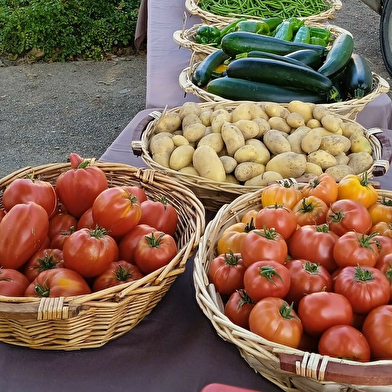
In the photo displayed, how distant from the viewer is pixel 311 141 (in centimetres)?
175

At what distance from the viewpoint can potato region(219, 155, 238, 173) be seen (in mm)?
1703

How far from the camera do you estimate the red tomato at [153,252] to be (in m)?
1.16

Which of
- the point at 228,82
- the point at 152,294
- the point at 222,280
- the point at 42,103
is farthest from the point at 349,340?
the point at 42,103

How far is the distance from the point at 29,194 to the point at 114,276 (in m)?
0.34

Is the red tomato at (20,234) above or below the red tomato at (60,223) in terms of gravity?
above

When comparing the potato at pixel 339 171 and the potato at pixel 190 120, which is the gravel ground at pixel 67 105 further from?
the potato at pixel 339 171

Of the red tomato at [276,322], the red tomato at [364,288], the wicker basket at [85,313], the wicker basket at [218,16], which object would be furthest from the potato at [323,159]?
the wicker basket at [218,16]

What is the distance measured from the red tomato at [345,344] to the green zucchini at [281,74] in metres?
1.45

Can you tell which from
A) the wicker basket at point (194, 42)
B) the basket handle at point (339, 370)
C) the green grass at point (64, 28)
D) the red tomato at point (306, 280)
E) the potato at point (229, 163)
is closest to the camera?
the basket handle at point (339, 370)

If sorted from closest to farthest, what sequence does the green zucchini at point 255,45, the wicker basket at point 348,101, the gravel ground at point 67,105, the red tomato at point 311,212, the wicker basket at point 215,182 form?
the red tomato at point 311,212, the wicker basket at point 215,182, the wicker basket at point 348,101, the green zucchini at point 255,45, the gravel ground at point 67,105

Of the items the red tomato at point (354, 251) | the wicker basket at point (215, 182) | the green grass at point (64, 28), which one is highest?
the red tomato at point (354, 251)

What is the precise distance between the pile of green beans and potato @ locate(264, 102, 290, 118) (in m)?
1.43

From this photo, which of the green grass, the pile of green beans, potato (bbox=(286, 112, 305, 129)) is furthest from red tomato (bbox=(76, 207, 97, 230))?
the green grass

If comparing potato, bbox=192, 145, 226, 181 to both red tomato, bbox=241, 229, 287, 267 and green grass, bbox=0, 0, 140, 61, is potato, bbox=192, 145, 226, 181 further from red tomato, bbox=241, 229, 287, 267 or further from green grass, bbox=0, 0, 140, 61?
green grass, bbox=0, 0, 140, 61
